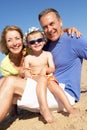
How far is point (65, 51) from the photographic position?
16.8ft

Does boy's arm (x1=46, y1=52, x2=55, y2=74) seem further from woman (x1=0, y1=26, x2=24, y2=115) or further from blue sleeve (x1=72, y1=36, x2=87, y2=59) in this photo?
woman (x1=0, y1=26, x2=24, y2=115)

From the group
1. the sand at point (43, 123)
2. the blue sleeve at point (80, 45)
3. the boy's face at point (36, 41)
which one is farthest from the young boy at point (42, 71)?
the blue sleeve at point (80, 45)

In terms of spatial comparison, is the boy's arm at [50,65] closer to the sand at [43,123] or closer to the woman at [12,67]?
the woman at [12,67]

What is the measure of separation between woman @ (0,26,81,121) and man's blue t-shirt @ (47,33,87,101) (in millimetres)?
527

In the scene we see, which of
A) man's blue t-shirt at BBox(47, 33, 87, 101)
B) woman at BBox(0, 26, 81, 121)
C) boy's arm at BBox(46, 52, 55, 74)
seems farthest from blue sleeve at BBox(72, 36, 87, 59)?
woman at BBox(0, 26, 81, 121)

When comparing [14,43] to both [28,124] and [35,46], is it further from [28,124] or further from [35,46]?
[28,124]

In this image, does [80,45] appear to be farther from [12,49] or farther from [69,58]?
[12,49]

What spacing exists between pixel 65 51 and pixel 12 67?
2.74ft

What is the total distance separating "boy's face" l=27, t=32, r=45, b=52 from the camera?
5023mm

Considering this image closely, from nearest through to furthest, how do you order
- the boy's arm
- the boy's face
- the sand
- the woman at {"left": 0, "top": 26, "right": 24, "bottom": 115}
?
1. the sand
2. the boy's arm
3. the boy's face
4. the woman at {"left": 0, "top": 26, "right": 24, "bottom": 115}

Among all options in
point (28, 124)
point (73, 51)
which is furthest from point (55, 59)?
point (28, 124)

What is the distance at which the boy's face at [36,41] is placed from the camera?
198 inches

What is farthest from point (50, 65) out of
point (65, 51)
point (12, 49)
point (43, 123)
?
point (43, 123)

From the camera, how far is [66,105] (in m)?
4.70
